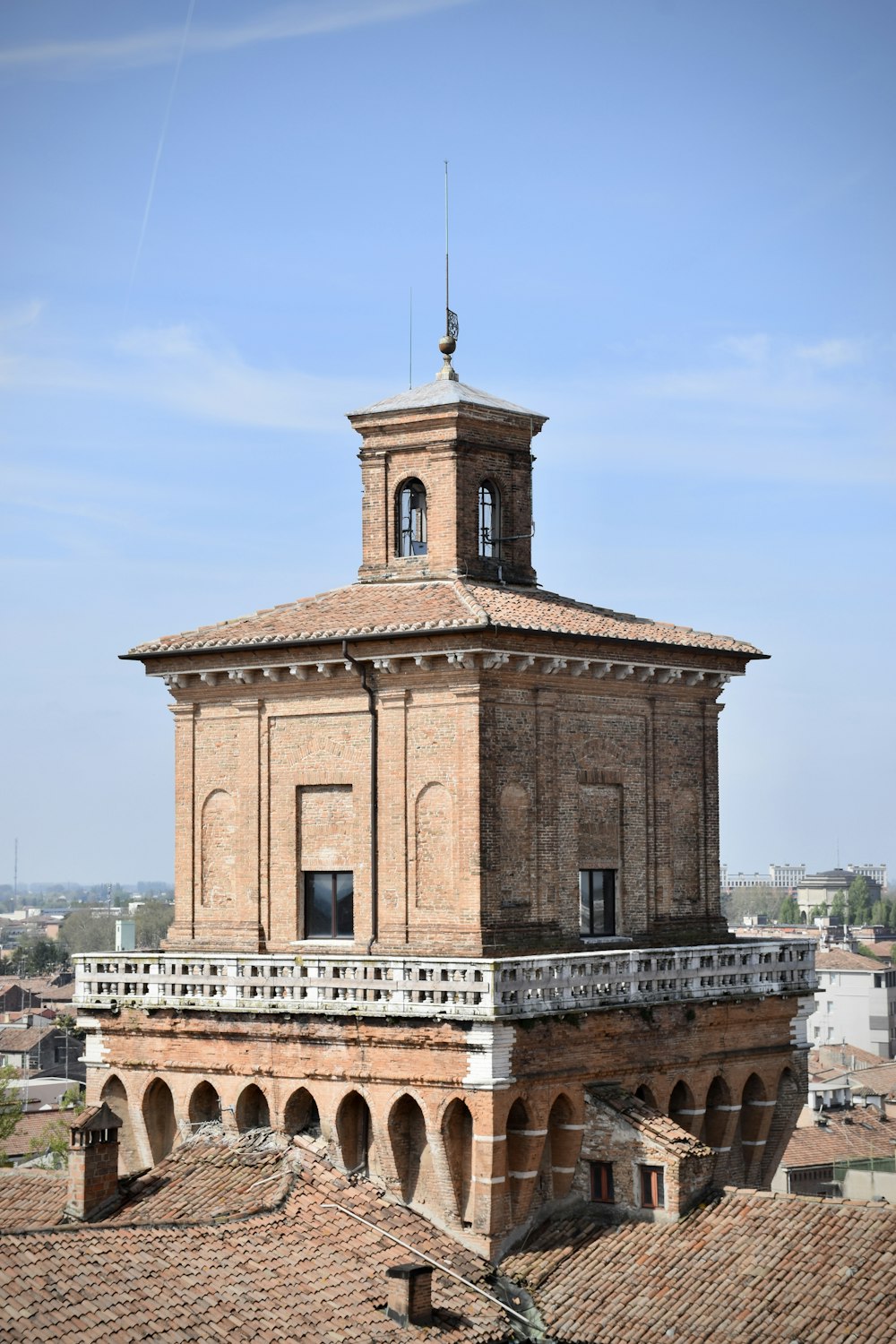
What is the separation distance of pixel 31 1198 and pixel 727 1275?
11725 millimetres

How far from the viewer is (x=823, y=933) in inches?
6432

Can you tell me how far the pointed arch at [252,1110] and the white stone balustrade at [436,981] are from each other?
1.42 meters

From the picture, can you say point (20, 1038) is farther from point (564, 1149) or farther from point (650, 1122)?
point (650, 1122)

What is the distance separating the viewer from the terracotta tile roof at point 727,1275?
29.2 meters

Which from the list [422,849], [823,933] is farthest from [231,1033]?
[823,933]

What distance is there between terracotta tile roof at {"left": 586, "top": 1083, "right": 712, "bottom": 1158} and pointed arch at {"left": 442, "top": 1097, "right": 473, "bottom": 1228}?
2265 mm

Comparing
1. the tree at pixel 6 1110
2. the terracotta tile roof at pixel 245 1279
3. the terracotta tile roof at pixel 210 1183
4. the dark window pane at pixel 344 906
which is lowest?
the tree at pixel 6 1110

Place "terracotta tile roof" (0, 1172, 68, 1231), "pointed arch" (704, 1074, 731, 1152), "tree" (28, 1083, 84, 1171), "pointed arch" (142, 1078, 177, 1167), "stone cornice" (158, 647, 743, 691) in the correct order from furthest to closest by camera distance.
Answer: "tree" (28, 1083, 84, 1171) → "pointed arch" (704, 1074, 731, 1152) → "pointed arch" (142, 1078, 177, 1167) → "stone cornice" (158, 647, 743, 691) → "terracotta tile roof" (0, 1172, 68, 1231)

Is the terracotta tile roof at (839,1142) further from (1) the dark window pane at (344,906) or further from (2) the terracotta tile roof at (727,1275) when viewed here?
(2) the terracotta tile roof at (727,1275)

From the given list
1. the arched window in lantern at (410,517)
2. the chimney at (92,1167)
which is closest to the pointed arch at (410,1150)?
the chimney at (92,1167)

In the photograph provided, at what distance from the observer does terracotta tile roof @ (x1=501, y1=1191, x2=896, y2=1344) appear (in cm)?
2919

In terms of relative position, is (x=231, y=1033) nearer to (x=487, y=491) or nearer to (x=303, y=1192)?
(x=303, y=1192)

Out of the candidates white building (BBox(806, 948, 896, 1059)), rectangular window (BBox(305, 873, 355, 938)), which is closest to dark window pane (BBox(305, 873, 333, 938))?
rectangular window (BBox(305, 873, 355, 938))

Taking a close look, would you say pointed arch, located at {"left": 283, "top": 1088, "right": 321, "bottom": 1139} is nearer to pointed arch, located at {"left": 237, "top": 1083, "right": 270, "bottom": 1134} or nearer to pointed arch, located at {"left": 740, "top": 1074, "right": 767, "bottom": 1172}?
pointed arch, located at {"left": 237, "top": 1083, "right": 270, "bottom": 1134}
